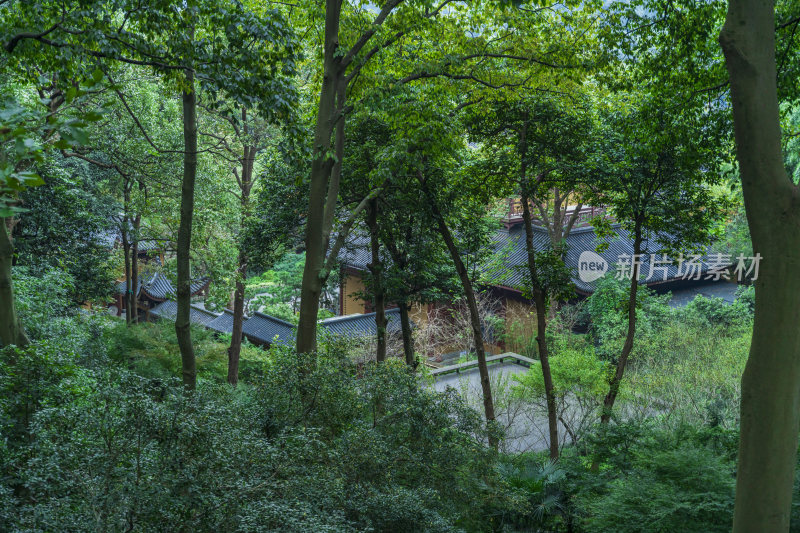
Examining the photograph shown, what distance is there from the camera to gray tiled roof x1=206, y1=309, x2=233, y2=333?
18.0 m

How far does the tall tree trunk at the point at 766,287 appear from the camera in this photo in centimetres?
350

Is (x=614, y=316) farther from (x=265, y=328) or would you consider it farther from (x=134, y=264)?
(x=134, y=264)

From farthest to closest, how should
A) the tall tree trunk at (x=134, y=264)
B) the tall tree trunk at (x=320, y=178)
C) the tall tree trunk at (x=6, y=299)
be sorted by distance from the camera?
1. the tall tree trunk at (x=134, y=264)
2. the tall tree trunk at (x=320, y=178)
3. the tall tree trunk at (x=6, y=299)

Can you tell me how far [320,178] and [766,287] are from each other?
13.4ft

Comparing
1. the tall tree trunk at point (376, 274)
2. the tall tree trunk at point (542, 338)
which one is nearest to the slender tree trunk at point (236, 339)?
the tall tree trunk at point (376, 274)

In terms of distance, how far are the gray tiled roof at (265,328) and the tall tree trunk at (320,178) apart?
9.96m

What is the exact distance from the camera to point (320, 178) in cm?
638

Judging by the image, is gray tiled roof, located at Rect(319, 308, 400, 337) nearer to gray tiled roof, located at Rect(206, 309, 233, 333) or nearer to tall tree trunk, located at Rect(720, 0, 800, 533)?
gray tiled roof, located at Rect(206, 309, 233, 333)

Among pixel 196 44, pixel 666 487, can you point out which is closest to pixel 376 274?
pixel 196 44

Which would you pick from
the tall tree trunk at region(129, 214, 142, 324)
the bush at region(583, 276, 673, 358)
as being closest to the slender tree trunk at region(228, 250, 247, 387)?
the tall tree trunk at region(129, 214, 142, 324)

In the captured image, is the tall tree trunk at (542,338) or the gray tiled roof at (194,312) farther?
the gray tiled roof at (194,312)

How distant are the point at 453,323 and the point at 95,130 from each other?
31.4 feet

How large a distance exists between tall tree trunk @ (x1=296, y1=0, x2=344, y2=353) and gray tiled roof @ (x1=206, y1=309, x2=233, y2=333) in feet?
39.0

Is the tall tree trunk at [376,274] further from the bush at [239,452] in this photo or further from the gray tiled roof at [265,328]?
the gray tiled roof at [265,328]
